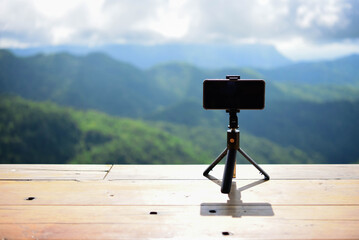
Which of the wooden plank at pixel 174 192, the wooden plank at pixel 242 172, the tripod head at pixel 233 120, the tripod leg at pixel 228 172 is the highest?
the tripod head at pixel 233 120

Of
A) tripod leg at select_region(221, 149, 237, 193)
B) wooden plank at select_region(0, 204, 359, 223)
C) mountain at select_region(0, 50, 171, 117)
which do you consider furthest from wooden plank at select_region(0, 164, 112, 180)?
mountain at select_region(0, 50, 171, 117)

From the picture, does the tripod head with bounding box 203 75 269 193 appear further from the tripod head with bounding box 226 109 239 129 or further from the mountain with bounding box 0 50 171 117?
the mountain with bounding box 0 50 171 117

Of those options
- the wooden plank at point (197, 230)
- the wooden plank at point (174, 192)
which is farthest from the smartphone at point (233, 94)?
the wooden plank at point (197, 230)

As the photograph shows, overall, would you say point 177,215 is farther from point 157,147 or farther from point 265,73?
point 265,73

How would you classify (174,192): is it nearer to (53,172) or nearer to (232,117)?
(232,117)

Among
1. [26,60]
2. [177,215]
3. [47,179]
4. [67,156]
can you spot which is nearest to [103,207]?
[177,215]

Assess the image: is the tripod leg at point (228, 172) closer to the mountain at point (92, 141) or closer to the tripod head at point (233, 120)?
the tripod head at point (233, 120)

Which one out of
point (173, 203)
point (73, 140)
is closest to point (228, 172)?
point (173, 203)
